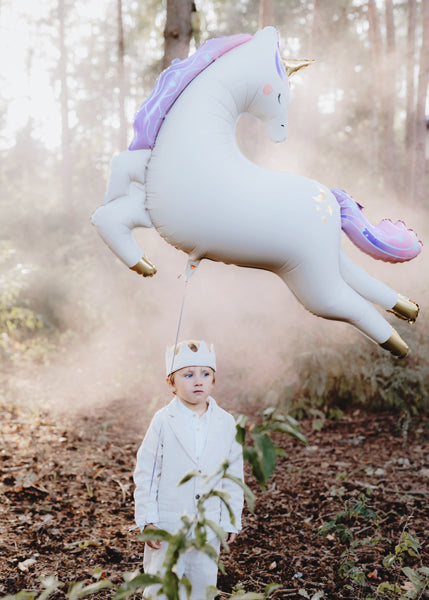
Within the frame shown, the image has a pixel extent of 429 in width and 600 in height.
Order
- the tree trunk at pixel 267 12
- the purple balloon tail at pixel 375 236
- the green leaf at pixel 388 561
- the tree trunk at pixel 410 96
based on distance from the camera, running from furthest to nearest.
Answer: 1. the tree trunk at pixel 410 96
2. the tree trunk at pixel 267 12
3. the green leaf at pixel 388 561
4. the purple balloon tail at pixel 375 236

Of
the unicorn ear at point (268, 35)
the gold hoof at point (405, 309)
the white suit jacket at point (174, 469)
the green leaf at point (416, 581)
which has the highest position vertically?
the unicorn ear at point (268, 35)

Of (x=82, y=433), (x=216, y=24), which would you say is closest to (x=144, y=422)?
(x=82, y=433)

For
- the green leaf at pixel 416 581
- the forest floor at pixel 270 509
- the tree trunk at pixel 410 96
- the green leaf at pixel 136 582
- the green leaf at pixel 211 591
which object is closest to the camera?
the green leaf at pixel 136 582

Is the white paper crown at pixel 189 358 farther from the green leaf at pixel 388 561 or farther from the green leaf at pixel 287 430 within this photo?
the green leaf at pixel 388 561

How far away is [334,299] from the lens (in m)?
2.01

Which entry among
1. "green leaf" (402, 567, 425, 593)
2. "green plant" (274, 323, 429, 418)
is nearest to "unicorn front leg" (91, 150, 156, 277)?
"green leaf" (402, 567, 425, 593)

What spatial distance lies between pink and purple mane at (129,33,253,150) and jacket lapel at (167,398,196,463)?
0.98 metres

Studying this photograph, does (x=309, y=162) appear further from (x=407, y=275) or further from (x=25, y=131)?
(x=25, y=131)

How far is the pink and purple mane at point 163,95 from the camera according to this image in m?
1.87

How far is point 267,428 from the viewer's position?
1.32 meters

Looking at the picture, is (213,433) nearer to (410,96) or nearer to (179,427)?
(179,427)

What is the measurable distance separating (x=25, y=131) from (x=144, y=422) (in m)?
21.1

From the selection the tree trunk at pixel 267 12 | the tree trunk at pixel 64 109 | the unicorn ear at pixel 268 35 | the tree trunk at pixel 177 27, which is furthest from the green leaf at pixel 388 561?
the tree trunk at pixel 64 109

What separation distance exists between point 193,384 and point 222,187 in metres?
0.75
